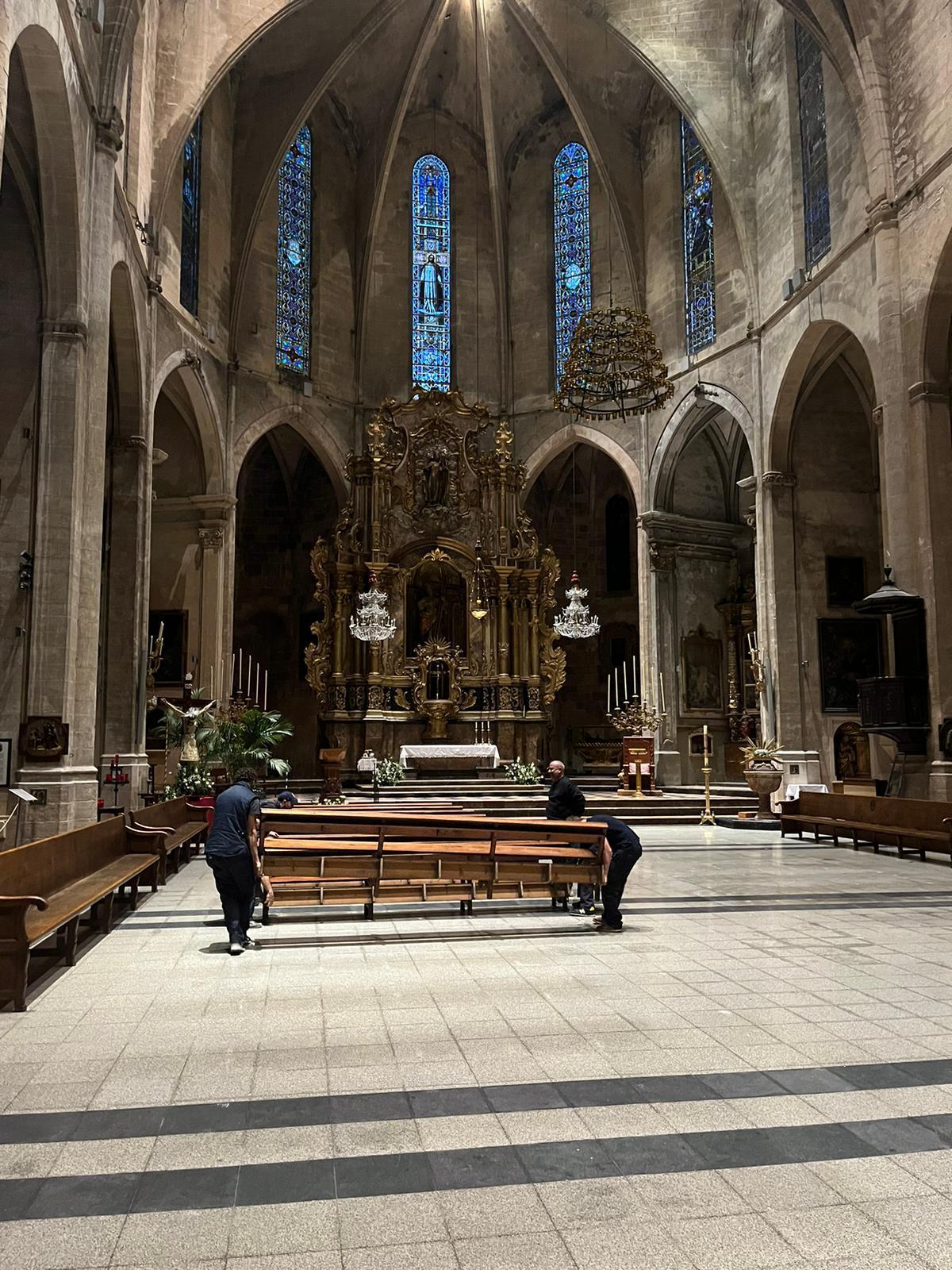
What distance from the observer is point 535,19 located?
25078mm

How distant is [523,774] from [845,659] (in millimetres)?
7117

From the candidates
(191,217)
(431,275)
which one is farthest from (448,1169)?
(431,275)

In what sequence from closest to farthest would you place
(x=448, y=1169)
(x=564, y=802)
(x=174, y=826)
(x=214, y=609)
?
1. (x=448, y=1169)
2. (x=564, y=802)
3. (x=174, y=826)
4. (x=214, y=609)

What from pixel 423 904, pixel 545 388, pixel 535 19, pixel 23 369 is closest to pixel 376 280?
pixel 545 388

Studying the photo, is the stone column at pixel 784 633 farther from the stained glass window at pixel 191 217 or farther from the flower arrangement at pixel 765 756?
the stained glass window at pixel 191 217

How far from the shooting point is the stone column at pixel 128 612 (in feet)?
57.5

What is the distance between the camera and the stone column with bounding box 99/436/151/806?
690 inches

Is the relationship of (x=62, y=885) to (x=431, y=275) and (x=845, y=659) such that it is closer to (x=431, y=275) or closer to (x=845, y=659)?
(x=845, y=659)

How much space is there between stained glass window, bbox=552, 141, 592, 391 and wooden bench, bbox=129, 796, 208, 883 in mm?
17477

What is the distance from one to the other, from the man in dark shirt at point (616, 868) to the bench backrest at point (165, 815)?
16.6 ft

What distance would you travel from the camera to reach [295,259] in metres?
26.8

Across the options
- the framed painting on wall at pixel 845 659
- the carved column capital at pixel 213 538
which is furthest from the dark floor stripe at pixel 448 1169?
the carved column capital at pixel 213 538

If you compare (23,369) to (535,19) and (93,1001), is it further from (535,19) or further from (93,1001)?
(535,19)

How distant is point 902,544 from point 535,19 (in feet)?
56.4
